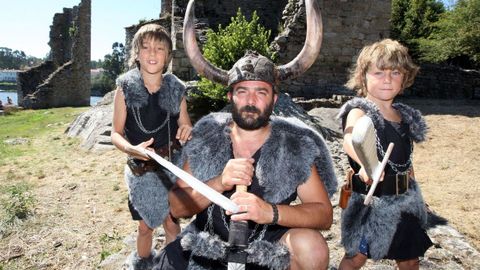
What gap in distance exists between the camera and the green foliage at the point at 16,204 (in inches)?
188

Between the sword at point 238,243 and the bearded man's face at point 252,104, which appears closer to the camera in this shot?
the sword at point 238,243

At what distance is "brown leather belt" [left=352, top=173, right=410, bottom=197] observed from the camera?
255 cm

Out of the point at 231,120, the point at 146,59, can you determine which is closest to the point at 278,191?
the point at 231,120

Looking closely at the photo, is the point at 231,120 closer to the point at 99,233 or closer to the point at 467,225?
the point at 99,233

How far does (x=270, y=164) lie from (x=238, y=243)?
0.57 metres

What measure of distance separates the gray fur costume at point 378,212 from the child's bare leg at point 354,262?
7 centimetres

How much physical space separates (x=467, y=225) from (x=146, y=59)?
161 inches

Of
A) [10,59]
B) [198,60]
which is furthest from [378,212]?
[10,59]

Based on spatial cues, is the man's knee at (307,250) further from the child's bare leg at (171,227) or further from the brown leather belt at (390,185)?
the child's bare leg at (171,227)

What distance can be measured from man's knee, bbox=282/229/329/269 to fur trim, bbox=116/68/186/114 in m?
1.46

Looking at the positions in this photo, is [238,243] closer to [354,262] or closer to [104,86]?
[354,262]

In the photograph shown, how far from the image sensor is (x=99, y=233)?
4.46 metres

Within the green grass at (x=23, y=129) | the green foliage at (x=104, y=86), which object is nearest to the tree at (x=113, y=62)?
the green foliage at (x=104, y=86)

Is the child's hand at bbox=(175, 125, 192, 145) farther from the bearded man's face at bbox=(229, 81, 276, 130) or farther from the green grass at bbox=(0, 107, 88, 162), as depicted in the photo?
the green grass at bbox=(0, 107, 88, 162)
